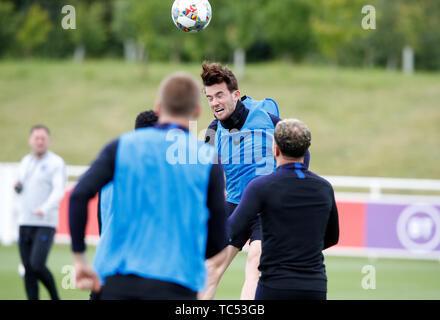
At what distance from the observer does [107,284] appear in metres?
3.63

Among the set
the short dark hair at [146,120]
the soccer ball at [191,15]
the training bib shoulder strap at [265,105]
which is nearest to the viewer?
the short dark hair at [146,120]

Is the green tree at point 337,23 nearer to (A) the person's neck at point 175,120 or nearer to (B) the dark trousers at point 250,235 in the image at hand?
(B) the dark trousers at point 250,235

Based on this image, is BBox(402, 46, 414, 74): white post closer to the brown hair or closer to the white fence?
the white fence

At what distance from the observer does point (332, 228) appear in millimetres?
4645

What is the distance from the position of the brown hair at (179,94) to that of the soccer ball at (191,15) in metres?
3.59

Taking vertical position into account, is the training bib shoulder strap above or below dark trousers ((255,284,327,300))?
above

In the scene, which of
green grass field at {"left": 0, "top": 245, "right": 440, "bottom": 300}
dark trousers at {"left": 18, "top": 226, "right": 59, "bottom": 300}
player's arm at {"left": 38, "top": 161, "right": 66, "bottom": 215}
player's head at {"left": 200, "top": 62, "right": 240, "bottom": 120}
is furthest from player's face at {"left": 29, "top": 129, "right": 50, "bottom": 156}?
player's head at {"left": 200, "top": 62, "right": 240, "bottom": 120}

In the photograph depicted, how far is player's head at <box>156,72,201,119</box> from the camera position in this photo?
11.9 feet

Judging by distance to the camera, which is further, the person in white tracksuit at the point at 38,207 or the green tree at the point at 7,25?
the green tree at the point at 7,25

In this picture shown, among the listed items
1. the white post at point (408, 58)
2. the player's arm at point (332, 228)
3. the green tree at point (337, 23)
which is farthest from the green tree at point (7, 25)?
the player's arm at point (332, 228)

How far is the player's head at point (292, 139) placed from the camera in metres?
4.45

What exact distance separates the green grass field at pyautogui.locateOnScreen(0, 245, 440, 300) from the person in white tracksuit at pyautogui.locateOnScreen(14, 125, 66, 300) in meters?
0.79

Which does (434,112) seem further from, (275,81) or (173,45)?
(173,45)

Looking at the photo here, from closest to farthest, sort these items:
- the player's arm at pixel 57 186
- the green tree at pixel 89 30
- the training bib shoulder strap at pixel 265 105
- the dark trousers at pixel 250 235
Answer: the dark trousers at pixel 250 235
the training bib shoulder strap at pixel 265 105
the player's arm at pixel 57 186
the green tree at pixel 89 30
